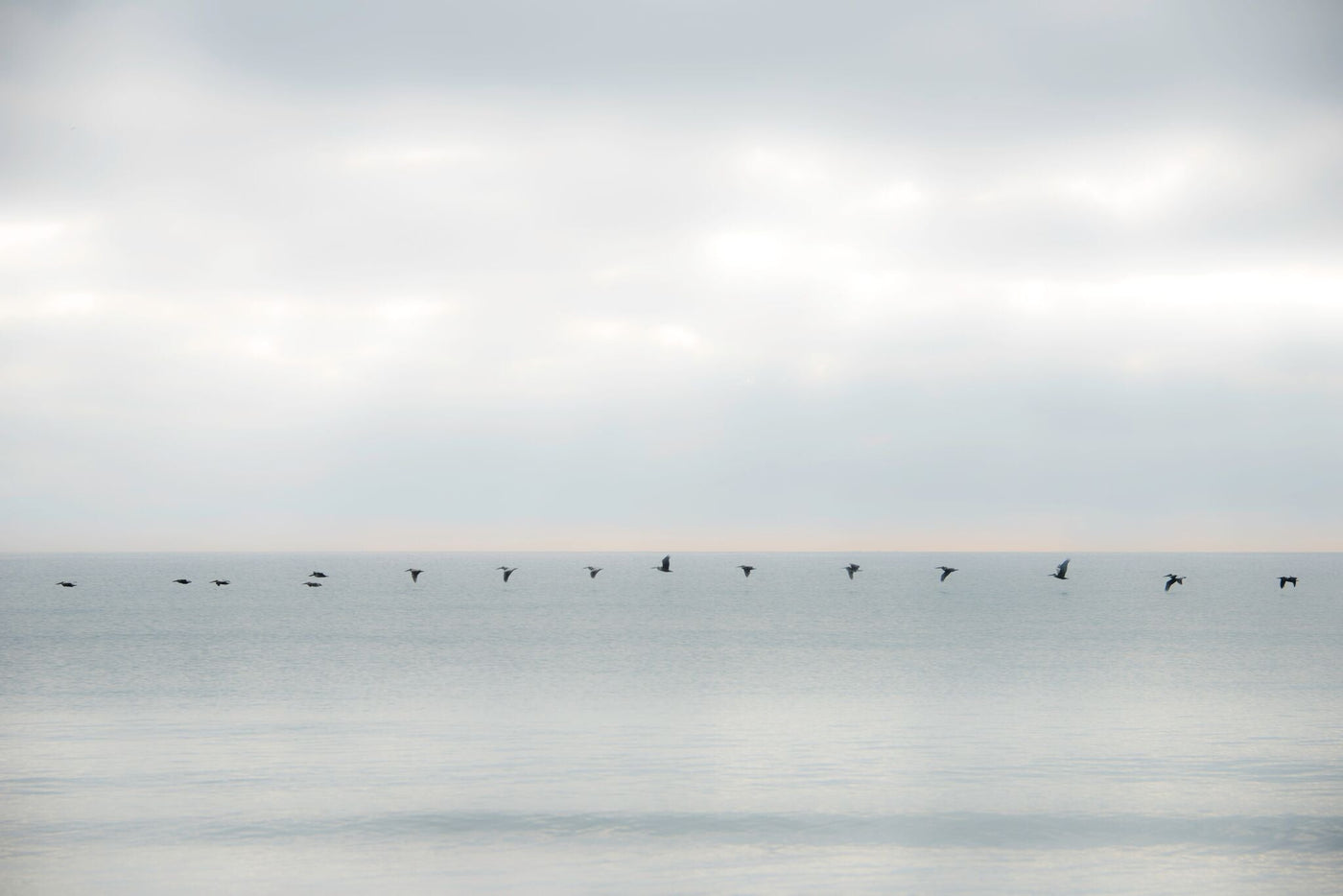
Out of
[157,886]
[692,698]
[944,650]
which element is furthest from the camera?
[944,650]

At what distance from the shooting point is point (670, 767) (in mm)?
36812

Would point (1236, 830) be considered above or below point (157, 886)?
above

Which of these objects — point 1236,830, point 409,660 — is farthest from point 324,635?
point 1236,830

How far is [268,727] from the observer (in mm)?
45344

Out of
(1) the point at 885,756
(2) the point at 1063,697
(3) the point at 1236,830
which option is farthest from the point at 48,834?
(2) the point at 1063,697

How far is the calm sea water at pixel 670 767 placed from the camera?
26.7 metres

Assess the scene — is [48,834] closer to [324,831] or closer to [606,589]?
[324,831]

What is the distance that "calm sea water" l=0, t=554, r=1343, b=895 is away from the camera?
26703 millimetres

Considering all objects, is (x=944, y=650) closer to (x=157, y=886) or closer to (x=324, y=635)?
(x=324, y=635)

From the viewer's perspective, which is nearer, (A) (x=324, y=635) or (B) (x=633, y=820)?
(B) (x=633, y=820)

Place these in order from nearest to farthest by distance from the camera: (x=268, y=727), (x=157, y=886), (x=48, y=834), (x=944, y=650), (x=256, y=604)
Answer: (x=157, y=886) < (x=48, y=834) < (x=268, y=727) < (x=944, y=650) < (x=256, y=604)

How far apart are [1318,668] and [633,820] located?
51.2 meters

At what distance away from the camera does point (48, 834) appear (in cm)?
2881

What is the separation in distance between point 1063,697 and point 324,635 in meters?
55.9
